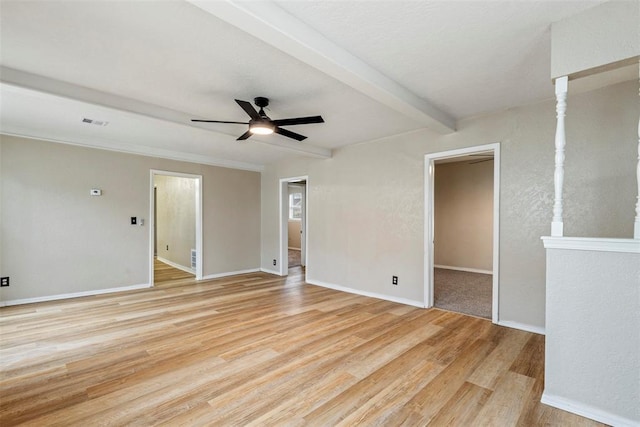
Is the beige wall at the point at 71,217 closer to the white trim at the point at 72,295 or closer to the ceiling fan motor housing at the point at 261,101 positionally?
the white trim at the point at 72,295

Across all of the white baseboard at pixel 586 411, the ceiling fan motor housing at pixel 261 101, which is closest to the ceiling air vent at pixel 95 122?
the ceiling fan motor housing at pixel 261 101

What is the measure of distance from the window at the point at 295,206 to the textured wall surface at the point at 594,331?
29.4ft

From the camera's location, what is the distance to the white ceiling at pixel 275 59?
1.73m

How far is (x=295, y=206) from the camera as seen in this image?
10852mm

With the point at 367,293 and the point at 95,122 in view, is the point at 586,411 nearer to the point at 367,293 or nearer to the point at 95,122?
the point at 367,293

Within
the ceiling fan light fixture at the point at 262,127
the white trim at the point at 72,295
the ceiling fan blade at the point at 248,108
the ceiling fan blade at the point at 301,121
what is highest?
the ceiling fan blade at the point at 248,108

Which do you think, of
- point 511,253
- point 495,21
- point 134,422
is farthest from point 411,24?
point 134,422

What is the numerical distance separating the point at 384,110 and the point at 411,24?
150 centimetres

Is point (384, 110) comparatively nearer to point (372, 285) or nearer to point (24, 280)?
point (372, 285)

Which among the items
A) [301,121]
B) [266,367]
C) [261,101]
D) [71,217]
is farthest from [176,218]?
[266,367]

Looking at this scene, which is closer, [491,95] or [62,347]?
[62,347]

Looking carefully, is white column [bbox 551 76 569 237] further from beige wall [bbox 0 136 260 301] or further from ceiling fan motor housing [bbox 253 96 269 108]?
beige wall [bbox 0 136 260 301]

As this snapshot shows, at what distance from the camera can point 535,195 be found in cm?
311

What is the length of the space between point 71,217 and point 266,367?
13.6 feet
